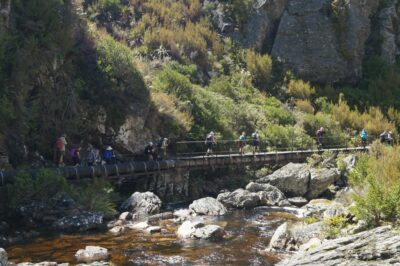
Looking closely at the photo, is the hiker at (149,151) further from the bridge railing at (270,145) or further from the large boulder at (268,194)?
the large boulder at (268,194)

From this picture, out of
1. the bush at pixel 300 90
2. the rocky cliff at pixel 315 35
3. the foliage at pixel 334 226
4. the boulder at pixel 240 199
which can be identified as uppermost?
the rocky cliff at pixel 315 35

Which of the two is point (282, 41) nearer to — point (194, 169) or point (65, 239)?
point (194, 169)

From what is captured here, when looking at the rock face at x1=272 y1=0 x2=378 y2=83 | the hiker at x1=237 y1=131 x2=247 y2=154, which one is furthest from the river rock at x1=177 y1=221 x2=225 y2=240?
the rock face at x1=272 y1=0 x2=378 y2=83

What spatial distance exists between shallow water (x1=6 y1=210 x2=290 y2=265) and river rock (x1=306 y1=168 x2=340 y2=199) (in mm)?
6905

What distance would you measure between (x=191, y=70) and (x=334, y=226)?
23.4 m

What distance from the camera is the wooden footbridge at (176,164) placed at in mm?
19062

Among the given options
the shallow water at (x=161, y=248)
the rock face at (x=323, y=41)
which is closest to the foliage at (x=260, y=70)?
the rock face at (x=323, y=41)

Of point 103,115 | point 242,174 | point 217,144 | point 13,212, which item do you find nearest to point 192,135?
point 217,144

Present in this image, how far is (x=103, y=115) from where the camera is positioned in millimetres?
22078

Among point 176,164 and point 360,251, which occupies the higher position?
point 176,164

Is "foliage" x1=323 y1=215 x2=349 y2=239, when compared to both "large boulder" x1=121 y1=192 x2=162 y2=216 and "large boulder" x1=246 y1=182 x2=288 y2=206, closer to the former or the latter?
"large boulder" x1=121 y1=192 x2=162 y2=216

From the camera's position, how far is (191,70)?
113 ft

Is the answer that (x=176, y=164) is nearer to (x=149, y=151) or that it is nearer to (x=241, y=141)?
(x=149, y=151)

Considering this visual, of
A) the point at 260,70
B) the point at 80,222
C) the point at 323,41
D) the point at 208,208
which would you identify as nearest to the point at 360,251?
the point at 80,222
